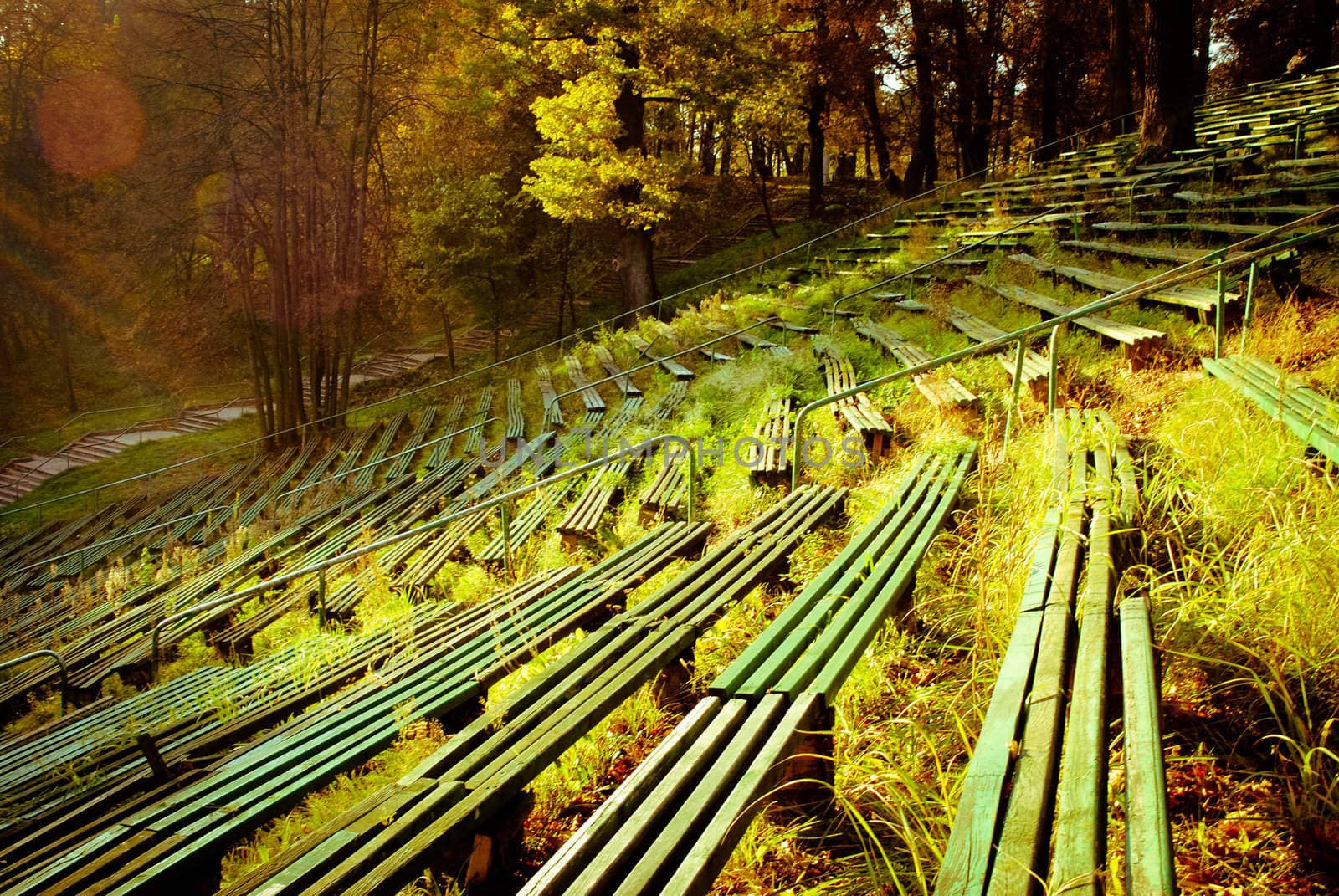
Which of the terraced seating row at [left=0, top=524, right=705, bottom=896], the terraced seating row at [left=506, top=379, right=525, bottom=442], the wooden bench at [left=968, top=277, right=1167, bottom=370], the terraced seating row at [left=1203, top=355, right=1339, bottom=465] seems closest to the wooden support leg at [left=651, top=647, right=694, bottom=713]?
the terraced seating row at [left=0, top=524, right=705, bottom=896]

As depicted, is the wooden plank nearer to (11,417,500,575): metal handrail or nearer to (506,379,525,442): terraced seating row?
(506,379,525,442): terraced seating row

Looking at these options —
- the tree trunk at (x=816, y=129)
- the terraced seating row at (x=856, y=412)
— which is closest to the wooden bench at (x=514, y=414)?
the terraced seating row at (x=856, y=412)

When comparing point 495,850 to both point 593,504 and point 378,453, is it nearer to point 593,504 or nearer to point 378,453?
point 593,504

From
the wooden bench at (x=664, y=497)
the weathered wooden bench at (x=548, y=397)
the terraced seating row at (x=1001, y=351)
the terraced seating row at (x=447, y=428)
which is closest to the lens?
the terraced seating row at (x=1001, y=351)

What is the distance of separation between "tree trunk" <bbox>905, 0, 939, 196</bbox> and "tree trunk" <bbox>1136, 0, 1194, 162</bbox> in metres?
8.80

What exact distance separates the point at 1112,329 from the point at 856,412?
7.59ft

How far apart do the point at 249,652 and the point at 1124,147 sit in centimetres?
1721

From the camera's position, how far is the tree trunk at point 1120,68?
15.3 metres

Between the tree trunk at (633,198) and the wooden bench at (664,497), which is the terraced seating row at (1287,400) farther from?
the tree trunk at (633,198)

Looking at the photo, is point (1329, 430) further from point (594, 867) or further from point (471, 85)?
point (471, 85)

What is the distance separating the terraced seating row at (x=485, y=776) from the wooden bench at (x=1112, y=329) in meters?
4.12

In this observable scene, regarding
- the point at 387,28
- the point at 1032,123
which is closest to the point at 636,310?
the point at 387,28

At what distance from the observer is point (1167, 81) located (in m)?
10.5

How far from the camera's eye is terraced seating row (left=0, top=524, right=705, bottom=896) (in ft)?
8.66
